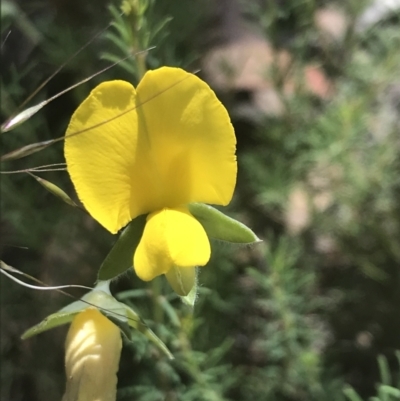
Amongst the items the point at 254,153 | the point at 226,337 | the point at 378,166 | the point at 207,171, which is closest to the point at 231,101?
the point at 254,153

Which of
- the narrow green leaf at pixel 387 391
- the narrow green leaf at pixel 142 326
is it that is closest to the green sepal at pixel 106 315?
the narrow green leaf at pixel 142 326

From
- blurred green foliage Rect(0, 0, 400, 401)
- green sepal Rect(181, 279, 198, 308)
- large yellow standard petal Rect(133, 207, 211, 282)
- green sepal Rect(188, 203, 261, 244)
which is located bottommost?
blurred green foliage Rect(0, 0, 400, 401)

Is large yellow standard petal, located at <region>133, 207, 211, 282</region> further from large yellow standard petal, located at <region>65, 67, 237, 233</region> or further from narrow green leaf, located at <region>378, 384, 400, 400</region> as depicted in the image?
narrow green leaf, located at <region>378, 384, 400, 400</region>

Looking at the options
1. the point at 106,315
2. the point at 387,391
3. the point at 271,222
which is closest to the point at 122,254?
the point at 106,315

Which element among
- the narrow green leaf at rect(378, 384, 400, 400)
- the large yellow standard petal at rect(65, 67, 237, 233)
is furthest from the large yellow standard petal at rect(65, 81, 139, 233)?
the narrow green leaf at rect(378, 384, 400, 400)

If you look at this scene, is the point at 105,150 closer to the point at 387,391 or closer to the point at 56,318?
the point at 56,318

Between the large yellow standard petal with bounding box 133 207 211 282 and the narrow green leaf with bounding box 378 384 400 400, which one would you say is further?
the narrow green leaf with bounding box 378 384 400 400

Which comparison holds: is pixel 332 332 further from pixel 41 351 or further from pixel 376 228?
pixel 41 351

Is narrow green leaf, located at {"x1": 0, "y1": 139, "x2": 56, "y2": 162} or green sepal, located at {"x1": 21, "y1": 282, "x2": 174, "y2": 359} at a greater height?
narrow green leaf, located at {"x1": 0, "y1": 139, "x2": 56, "y2": 162}
